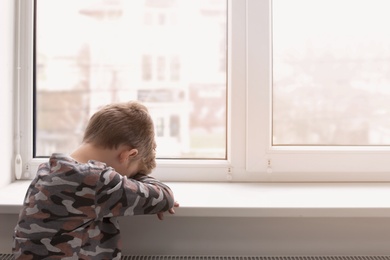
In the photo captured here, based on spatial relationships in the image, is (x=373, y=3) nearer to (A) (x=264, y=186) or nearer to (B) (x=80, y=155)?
(A) (x=264, y=186)

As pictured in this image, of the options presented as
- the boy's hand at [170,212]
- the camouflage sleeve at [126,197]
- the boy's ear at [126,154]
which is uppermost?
the boy's ear at [126,154]

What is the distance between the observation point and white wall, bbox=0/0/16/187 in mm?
1380

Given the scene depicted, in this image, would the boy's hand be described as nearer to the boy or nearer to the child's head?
the boy

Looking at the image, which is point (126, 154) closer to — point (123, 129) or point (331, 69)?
point (123, 129)

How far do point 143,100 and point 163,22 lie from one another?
0.87 ft

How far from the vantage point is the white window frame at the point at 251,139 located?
145 centimetres

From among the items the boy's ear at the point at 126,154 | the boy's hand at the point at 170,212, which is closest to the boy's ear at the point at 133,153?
the boy's ear at the point at 126,154

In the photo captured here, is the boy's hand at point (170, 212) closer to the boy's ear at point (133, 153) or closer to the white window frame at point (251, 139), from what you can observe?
the boy's ear at point (133, 153)

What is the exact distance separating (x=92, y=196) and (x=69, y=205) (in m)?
0.05

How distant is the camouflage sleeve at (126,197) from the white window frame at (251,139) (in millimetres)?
400

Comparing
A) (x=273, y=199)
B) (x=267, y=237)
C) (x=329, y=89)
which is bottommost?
(x=267, y=237)

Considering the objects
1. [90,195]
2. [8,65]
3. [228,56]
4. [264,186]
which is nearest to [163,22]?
[228,56]

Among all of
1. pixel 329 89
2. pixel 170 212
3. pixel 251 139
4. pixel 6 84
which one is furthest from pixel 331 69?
pixel 6 84

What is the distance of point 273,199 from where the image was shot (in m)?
1.25
